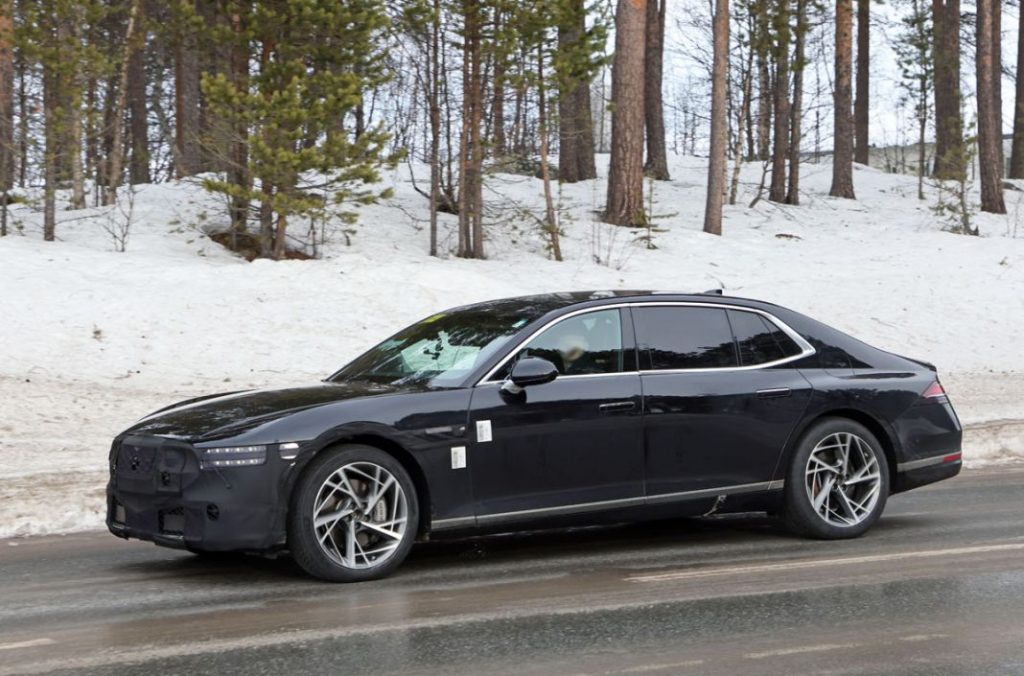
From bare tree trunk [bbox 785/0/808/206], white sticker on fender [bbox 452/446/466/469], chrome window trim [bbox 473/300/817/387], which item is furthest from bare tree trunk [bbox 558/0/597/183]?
white sticker on fender [bbox 452/446/466/469]

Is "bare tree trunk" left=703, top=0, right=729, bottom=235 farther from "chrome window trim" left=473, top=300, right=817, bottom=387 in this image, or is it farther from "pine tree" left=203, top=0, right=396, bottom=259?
"chrome window trim" left=473, top=300, right=817, bottom=387

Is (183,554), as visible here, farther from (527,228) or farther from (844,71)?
(844,71)

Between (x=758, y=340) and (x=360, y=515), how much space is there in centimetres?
292

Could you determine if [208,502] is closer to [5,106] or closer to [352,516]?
[352,516]

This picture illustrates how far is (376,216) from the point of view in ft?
81.2

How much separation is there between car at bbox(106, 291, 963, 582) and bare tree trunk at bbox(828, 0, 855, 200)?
25006 mm

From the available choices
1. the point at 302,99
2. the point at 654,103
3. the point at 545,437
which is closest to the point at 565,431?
the point at 545,437

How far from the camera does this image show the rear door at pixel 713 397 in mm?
7477

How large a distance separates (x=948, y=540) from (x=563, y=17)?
1425 centimetres

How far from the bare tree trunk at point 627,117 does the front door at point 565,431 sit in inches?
679

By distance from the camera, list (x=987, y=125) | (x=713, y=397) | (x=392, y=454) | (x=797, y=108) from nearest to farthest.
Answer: (x=392, y=454) → (x=713, y=397) → (x=987, y=125) → (x=797, y=108)

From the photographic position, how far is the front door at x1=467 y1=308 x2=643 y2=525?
696 cm

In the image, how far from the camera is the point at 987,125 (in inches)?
1291

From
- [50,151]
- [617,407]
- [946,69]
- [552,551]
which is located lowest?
[552,551]
